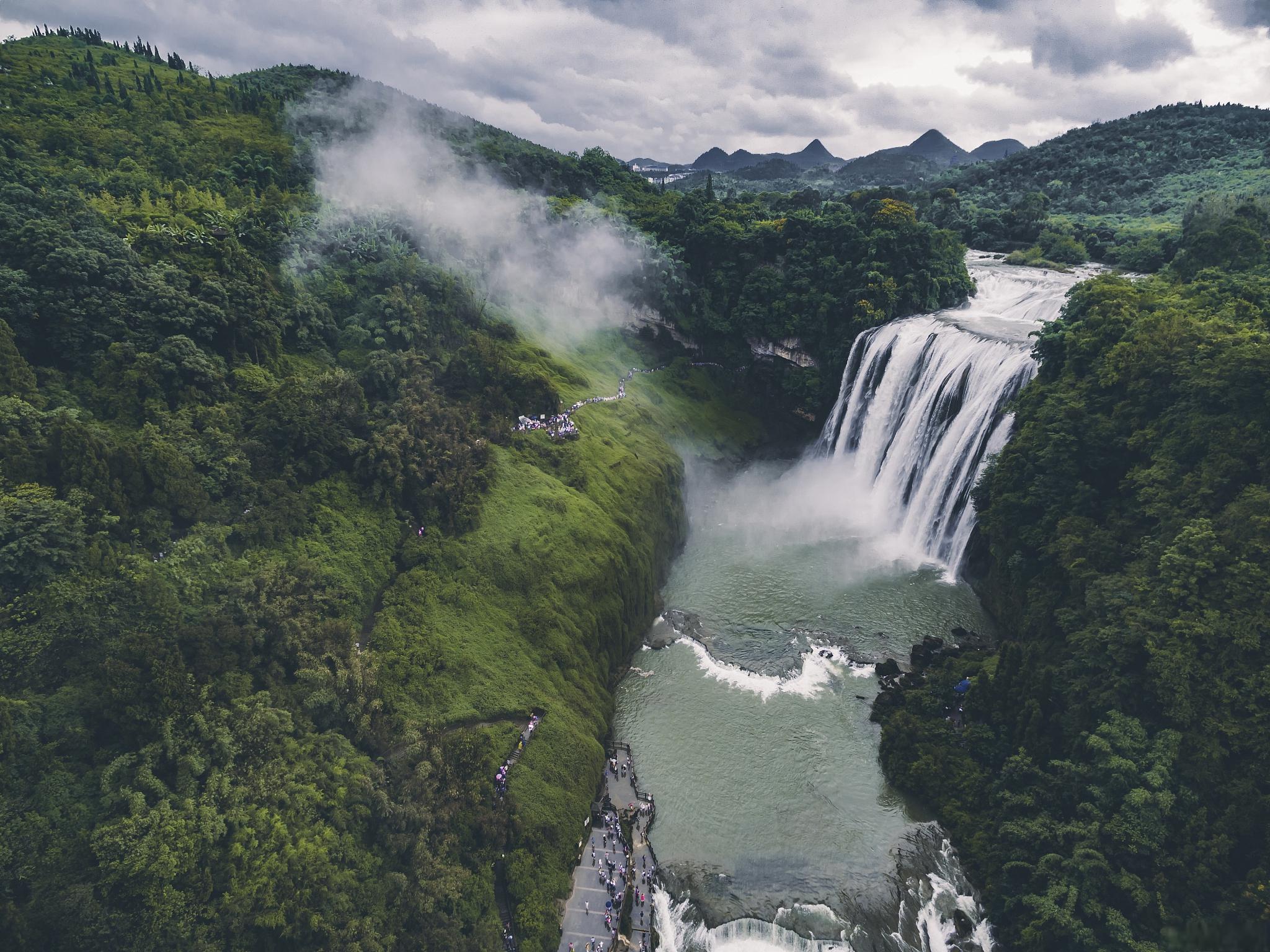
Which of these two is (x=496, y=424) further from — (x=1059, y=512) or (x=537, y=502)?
(x=1059, y=512)

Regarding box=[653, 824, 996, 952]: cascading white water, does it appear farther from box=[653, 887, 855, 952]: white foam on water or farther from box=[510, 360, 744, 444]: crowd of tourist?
box=[510, 360, 744, 444]: crowd of tourist

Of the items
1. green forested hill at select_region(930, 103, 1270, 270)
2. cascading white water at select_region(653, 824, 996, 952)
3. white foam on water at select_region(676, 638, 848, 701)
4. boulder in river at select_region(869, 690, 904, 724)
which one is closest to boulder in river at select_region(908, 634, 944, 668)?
boulder in river at select_region(869, 690, 904, 724)

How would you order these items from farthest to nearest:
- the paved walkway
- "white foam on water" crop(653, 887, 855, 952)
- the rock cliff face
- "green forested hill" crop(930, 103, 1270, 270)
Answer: "green forested hill" crop(930, 103, 1270, 270)
the rock cliff face
the paved walkway
"white foam on water" crop(653, 887, 855, 952)

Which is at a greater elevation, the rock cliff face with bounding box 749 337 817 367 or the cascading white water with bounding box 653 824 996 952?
the rock cliff face with bounding box 749 337 817 367

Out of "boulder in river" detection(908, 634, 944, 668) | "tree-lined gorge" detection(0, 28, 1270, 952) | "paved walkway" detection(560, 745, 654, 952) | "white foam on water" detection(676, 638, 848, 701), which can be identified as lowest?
"paved walkway" detection(560, 745, 654, 952)

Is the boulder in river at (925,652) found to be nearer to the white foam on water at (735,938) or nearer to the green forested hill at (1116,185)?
the white foam on water at (735,938)

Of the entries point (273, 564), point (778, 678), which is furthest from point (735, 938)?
point (273, 564)
